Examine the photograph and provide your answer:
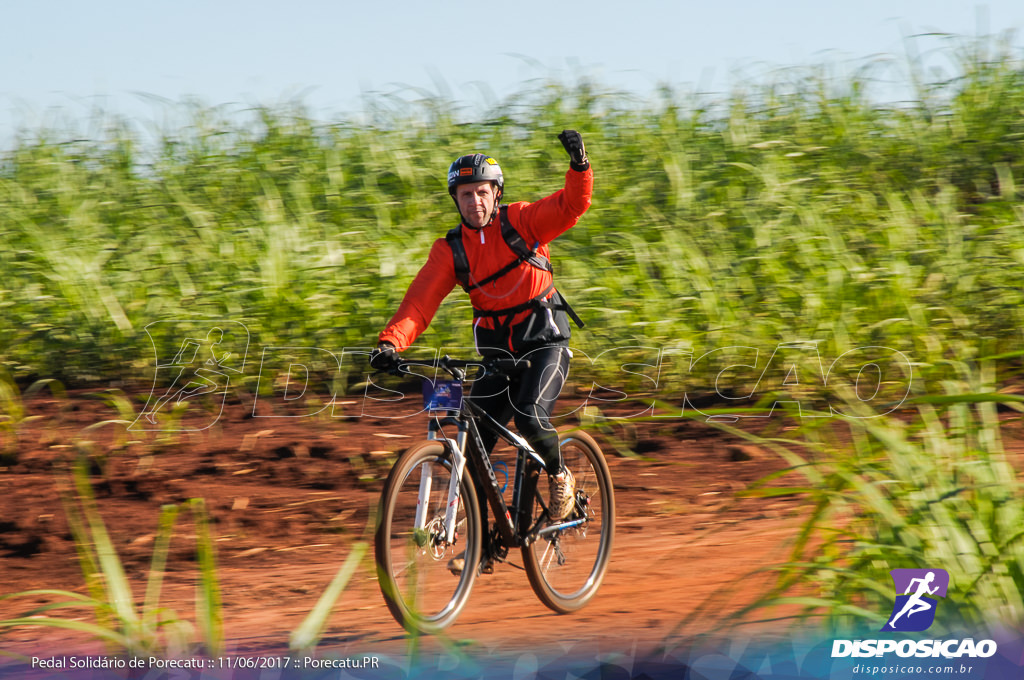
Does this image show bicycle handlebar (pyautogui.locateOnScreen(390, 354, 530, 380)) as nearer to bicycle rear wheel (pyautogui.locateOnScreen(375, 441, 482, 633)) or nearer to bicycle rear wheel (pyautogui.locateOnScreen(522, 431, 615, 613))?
bicycle rear wheel (pyautogui.locateOnScreen(375, 441, 482, 633))

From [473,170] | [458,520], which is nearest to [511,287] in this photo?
[473,170]

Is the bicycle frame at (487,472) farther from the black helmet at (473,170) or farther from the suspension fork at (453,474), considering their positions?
the black helmet at (473,170)

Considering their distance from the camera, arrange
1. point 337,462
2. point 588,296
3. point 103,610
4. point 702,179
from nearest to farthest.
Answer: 1. point 103,610
2. point 337,462
3. point 588,296
4. point 702,179

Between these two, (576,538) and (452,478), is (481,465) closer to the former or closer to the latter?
(452,478)

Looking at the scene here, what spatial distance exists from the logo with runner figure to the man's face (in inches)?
94.1

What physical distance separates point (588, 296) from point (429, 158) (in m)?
3.13

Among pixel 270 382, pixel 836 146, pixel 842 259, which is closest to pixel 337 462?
pixel 270 382

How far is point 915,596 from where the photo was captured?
328 cm

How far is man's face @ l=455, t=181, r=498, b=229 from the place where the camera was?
4504 millimetres

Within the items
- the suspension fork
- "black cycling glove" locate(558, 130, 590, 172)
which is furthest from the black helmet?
the suspension fork

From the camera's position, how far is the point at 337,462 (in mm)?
6641

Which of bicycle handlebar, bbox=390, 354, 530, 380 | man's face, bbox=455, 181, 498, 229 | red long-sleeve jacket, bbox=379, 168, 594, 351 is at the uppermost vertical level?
man's face, bbox=455, 181, 498, 229

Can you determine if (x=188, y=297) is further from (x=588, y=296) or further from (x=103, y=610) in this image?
(x=103, y=610)

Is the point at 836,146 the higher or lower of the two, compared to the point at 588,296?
higher
